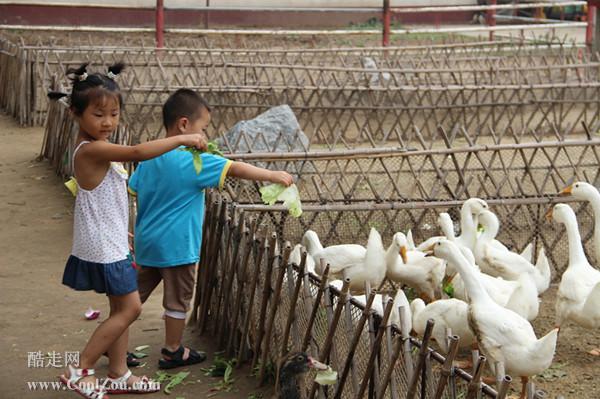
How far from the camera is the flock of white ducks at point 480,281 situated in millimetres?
4590

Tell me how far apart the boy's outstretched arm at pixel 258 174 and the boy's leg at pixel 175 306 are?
1.87 ft

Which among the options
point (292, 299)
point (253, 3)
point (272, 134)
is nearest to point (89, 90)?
point (292, 299)

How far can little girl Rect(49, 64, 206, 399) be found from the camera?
409 centimetres

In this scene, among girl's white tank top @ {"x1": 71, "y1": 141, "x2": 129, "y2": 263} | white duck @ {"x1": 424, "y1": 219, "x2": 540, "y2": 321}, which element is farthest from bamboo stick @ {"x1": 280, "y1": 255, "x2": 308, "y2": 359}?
white duck @ {"x1": 424, "y1": 219, "x2": 540, "y2": 321}

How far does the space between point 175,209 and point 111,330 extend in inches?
27.2

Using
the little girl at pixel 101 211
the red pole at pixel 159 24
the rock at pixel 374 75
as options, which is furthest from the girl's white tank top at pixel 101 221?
the red pole at pixel 159 24

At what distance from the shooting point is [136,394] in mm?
4488

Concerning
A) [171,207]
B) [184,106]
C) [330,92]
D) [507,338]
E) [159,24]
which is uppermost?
[159,24]

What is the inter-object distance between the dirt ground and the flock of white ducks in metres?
0.28

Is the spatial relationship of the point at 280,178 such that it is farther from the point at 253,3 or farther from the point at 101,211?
the point at 253,3

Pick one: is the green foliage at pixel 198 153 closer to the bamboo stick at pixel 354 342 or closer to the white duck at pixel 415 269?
the bamboo stick at pixel 354 342

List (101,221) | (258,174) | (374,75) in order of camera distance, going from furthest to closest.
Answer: (374,75) < (258,174) < (101,221)

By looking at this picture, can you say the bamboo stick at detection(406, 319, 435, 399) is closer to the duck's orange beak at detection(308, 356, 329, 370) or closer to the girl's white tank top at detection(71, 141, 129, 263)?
the duck's orange beak at detection(308, 356, 329, 370)

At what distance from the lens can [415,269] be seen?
Answer: 19.1 ft
